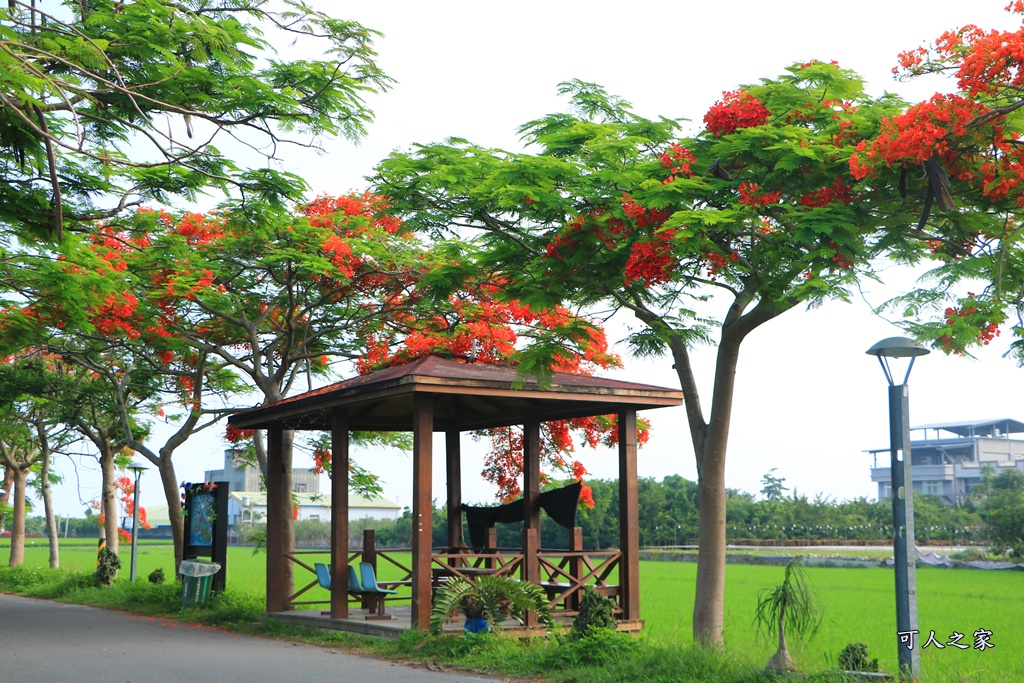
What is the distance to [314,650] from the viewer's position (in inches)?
435

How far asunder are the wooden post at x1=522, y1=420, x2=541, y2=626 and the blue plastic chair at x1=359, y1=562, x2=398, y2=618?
1922mm

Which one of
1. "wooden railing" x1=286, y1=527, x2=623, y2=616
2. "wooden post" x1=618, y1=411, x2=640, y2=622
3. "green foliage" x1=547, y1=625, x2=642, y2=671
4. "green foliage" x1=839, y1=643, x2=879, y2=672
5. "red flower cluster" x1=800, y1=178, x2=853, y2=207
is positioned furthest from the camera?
"wooden post" x1=618, y1=411, x2=640, y2=622

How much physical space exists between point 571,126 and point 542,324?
5132 millimetres

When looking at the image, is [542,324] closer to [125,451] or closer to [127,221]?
[127,221]

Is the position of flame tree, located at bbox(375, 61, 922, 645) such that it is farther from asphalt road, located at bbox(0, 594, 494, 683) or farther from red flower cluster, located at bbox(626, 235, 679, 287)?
asphalt road, located at bbox(0, 594, 494, 683)

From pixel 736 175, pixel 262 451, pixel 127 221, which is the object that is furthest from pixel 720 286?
pixel 262 451

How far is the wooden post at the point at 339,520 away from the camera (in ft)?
41.2

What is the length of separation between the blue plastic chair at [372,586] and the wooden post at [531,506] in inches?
75.7

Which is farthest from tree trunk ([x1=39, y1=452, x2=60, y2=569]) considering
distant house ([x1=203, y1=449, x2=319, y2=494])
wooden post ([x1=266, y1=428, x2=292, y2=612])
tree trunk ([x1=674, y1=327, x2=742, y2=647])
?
distant house ([x1=203, y1=449, x2=319, y2=494])

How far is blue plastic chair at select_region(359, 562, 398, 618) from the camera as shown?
1264cm

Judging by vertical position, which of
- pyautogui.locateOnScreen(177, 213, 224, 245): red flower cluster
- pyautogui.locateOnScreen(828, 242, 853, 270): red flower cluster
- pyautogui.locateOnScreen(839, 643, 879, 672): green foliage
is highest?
pyautogui.locateOnScreen(177, 213, 224, 245): red flower cluster

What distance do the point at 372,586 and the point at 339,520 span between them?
0.94 m

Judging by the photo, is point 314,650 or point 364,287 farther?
point 364,287

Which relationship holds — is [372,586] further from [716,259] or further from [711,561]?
[716,259]
